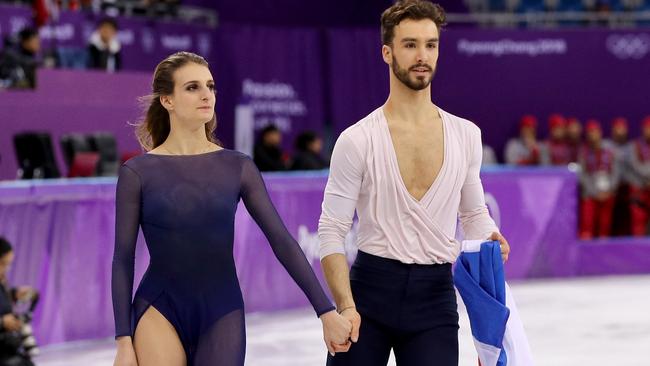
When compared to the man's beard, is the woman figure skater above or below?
below

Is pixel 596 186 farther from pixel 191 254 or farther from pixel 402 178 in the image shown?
pixel 191 254

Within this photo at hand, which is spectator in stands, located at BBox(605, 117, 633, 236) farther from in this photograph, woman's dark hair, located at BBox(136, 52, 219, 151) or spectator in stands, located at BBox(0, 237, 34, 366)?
woman's dark hair, located at BBox(136, 52, 219, 151)

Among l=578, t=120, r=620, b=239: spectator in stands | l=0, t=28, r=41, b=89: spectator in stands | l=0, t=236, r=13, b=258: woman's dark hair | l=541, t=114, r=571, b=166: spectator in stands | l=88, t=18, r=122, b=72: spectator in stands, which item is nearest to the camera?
l=0, t=236, r=13, b=258: woman's dark hair

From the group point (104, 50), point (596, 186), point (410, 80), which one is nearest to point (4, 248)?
point (410, 80)

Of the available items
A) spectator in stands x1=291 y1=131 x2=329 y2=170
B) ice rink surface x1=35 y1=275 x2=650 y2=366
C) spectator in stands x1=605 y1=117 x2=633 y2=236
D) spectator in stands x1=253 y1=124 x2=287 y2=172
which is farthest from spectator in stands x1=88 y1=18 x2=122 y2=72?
spectator in stands x1=605 y1=117 x2=633 y2=236

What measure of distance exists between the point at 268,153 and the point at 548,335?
16.4ft

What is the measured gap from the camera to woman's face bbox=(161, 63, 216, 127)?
4262 millimetres

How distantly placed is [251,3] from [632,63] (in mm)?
6271

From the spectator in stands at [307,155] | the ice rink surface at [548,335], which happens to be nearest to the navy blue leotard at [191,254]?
the ice rink surface at [548,335]

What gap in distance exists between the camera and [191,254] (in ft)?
13.6

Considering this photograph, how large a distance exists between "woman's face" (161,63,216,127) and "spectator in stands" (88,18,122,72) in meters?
10.6

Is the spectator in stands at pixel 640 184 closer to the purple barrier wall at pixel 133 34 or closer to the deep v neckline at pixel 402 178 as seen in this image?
the purple barrier wall at pixel 133 34

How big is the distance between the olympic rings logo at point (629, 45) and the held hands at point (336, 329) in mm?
17093

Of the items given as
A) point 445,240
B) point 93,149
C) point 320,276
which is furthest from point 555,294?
point 445,240
